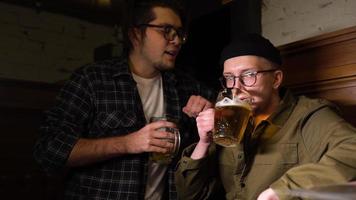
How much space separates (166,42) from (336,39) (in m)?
0.87

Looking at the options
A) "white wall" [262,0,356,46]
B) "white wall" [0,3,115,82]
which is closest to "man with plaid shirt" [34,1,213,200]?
"white wall" [262,0,356,46]

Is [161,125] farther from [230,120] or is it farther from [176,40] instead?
[176,40]

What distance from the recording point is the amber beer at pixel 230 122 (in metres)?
1.33

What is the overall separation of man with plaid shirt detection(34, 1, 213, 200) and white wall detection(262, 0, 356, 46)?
67 cm

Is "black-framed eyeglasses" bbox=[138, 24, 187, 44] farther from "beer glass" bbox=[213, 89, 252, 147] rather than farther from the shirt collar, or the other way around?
"beer glass" bbox=[213, 89, 252, 147]

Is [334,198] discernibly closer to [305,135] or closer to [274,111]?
[305,135]

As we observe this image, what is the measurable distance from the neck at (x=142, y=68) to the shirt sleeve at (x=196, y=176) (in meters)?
0.58

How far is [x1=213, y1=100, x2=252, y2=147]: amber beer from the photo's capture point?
133cm

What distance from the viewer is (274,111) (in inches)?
60.7

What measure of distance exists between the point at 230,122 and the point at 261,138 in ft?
0.87

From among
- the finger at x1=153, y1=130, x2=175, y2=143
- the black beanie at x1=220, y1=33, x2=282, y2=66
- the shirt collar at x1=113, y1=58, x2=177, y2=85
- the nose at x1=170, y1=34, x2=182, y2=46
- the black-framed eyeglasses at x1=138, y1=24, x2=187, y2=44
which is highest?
the black-framed eyeglasses at x1=138, y1=24, x2=187, y2=44

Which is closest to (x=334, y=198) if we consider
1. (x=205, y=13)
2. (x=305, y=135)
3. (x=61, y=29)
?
(x=305, y=135)

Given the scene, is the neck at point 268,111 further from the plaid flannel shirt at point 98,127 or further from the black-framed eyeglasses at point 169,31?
the black-framed eyeglasses at point 169,31

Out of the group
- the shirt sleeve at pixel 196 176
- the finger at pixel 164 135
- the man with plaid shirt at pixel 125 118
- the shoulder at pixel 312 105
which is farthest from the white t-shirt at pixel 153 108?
the shoulder at pixel 312 105
